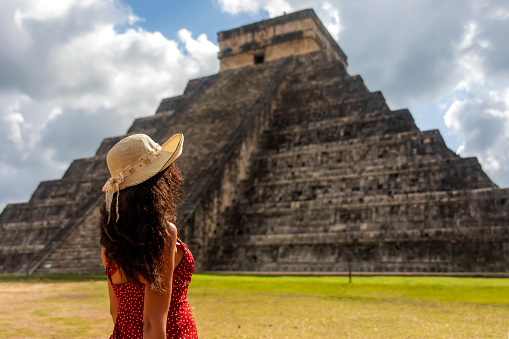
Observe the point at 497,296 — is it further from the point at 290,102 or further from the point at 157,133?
the point at 157,133

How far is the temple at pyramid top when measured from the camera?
20016mm

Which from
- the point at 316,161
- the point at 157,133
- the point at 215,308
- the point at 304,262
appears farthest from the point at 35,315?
the point at 157,133

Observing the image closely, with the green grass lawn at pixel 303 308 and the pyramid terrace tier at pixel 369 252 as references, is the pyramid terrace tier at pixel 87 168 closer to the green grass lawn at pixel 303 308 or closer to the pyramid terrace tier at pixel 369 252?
the pyramid terrace tier at pixel 369 252

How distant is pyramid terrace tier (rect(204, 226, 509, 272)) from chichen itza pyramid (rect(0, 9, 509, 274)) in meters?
0.02

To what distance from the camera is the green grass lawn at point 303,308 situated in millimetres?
5012

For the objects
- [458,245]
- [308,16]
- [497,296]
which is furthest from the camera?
[308,16]

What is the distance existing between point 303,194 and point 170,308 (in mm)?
10845

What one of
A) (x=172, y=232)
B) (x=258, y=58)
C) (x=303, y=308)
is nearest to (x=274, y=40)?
(x=258, y=58)

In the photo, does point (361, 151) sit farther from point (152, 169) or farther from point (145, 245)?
point (145, 245)

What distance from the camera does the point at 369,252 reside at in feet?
34.0

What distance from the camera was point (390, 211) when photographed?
11031mm

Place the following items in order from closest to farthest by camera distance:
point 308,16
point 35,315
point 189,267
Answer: point 189,267
point 35,315
point 308,16

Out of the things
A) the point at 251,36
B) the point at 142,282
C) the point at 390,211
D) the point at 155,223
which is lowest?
the point at 142,282

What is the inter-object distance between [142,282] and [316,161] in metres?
11.8
